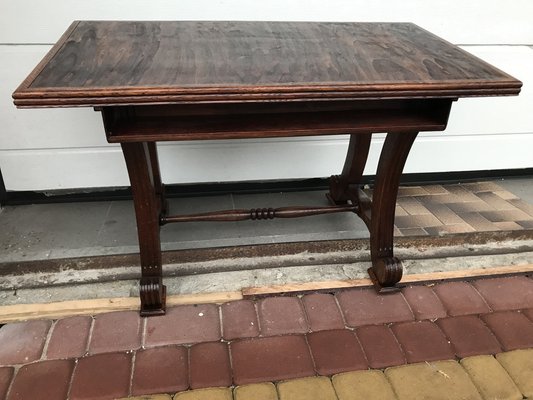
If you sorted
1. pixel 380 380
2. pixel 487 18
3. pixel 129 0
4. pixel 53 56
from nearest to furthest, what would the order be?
pixel 53 56 < pixel 380 380 < pixel 129 0 < pixel 487 18

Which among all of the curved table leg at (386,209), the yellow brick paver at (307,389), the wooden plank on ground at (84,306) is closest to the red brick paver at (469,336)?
the curved table leg at (386,209)

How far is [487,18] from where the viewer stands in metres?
2.16

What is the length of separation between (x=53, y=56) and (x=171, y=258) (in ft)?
3.23

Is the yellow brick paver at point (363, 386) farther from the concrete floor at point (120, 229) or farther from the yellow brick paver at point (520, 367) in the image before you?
the concrete floor at point (120, 229)

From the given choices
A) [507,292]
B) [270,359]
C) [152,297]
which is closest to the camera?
[270,359]

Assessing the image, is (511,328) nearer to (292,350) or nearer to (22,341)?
(292,350)

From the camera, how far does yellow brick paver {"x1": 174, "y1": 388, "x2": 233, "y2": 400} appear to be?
141 centimetres

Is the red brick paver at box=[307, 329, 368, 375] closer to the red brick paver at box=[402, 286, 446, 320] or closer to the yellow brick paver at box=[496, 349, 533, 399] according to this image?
the red brick paver at box=[402, 286, 446, 320]

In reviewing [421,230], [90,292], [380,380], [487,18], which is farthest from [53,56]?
[487,18]

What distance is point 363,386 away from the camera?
4.80 ft

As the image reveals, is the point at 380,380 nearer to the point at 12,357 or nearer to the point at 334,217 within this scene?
the point at 334,217

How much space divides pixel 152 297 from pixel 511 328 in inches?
55.0

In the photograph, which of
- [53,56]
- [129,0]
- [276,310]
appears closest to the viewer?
[53,56]

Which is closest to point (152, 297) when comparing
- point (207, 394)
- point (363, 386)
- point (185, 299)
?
Result: point (185, 299)
